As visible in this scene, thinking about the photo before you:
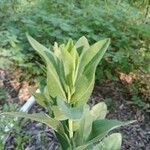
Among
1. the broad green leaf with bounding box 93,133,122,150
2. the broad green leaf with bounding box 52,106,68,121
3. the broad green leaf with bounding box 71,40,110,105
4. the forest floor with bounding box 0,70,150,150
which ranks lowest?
the forest floor with bounding box 0,70,150,150

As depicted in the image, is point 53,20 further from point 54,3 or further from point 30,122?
point 30,122

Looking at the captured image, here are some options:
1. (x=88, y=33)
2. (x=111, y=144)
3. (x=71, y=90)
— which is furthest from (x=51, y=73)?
(x=88, y=33)

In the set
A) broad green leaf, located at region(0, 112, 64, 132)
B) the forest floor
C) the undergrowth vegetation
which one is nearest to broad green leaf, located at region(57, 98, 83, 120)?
broad green leaf, located at region(0, 112, 64, 132)

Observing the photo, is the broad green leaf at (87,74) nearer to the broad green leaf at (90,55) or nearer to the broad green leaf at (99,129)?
the broad green leaf at (90,55)

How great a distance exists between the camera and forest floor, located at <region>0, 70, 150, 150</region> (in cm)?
341

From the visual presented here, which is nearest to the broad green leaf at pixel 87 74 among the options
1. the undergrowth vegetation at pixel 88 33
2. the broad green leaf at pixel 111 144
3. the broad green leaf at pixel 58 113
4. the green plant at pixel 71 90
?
the green plant at pixel 71 90

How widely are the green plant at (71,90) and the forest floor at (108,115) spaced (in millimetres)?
1502

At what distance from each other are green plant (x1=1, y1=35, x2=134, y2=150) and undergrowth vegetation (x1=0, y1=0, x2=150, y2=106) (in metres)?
2.16

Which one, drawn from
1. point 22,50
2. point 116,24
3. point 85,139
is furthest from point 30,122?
point 85,139

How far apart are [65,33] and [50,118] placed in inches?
103

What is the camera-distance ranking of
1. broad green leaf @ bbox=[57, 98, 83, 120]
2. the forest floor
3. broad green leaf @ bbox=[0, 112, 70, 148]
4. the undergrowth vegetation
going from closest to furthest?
1. broad green leaf @ bbox=[57, 98, 83, 120]
2. broad green leaf @ bbox=[0, 112, 70, 148]
3. the forest floor
4. the undergrowth vegetation

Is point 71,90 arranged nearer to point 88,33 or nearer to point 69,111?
point 69,111

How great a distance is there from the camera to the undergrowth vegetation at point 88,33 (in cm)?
413

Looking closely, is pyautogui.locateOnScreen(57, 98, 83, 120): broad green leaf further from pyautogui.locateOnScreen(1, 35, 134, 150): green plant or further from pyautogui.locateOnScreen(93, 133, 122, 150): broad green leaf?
pyautogui.locateOnScreen(93, 133, 122, 150): broad green leaf
